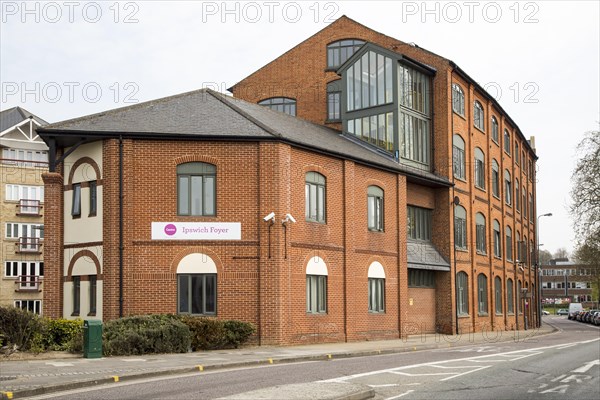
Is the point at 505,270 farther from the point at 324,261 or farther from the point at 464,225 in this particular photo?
the point at 324,261

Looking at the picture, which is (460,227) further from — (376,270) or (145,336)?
(145,336)

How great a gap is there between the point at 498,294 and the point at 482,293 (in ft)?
15.1

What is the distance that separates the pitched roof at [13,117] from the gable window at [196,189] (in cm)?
4432

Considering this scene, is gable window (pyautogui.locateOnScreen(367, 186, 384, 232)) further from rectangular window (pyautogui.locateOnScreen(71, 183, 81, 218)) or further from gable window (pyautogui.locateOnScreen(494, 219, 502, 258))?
gable window (pyautogui.locateOnScreen(494, 219, 502, 258))

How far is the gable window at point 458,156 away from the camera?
42.4 m

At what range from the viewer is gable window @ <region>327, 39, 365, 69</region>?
4716 centimetres

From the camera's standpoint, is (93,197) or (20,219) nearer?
(93,197)

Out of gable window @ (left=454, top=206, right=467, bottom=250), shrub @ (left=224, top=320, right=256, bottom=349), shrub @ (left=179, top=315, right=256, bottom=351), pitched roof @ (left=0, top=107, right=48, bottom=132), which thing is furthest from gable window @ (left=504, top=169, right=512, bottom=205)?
pitched roof @ (left=0, top=107, right=48, bottom=132)

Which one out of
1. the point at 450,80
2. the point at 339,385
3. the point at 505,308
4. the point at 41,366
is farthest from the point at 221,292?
the point at 505,308

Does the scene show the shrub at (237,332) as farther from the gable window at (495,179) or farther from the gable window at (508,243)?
the gable window at (508,243)

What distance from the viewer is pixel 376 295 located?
34719mm

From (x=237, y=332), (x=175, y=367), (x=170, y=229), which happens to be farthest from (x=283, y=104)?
(x=175, y=367)

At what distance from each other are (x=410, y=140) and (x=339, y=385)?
26096mm

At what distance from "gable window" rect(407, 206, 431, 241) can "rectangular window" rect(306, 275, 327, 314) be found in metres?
9.09
